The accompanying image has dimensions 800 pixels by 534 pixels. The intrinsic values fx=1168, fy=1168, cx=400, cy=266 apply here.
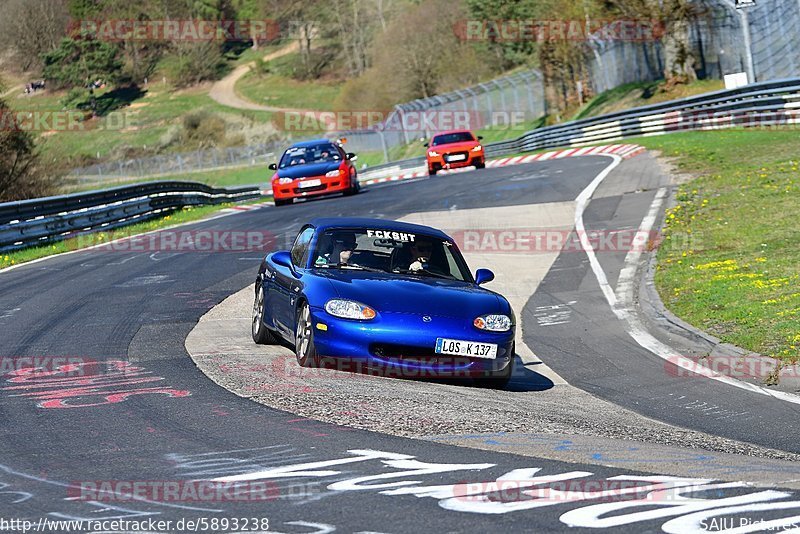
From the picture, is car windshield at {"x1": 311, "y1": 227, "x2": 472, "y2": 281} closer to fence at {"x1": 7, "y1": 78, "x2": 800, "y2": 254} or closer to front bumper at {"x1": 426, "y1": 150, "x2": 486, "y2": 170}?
fence at {"x1": 7, "y1": 78, "x2": 800, "y2": 254}

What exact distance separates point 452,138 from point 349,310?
33068mm

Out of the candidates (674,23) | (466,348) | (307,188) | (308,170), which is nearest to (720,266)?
(466,348)

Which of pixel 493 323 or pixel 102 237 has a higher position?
pixel 102 237

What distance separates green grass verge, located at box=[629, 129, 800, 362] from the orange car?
528 inches

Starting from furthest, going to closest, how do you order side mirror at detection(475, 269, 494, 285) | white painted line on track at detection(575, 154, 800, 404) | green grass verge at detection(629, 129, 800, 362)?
green grass verge at detection(629, 129, 800, 362) < side mirror at detection(475, 269, 494, 285) < white painted line on track at detection(575, 154, 800, 404)

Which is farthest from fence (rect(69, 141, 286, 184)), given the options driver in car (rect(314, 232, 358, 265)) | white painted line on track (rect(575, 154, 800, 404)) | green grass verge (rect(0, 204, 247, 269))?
driver in car (rect(314, 232, 358, 265))

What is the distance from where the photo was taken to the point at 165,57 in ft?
411

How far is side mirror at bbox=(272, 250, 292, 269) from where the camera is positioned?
11195 millimetres

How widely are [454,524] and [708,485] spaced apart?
4.97 ft

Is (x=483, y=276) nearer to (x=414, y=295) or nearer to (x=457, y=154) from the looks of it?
(x=414, y=295)

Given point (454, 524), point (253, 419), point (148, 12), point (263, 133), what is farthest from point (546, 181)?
point (148, 12)

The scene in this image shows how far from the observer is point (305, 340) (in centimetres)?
976

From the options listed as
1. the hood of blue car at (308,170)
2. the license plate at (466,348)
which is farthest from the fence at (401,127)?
the license plate at (466,348)

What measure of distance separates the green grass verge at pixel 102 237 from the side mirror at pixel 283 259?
9.99m
